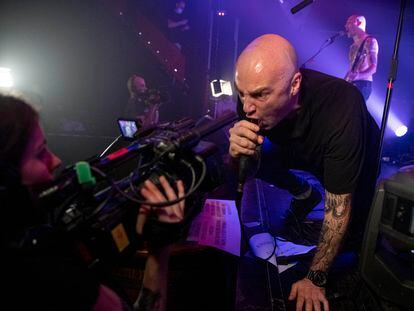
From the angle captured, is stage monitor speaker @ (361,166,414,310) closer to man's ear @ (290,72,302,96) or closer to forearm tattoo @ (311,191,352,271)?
forearm tattoo @ (311,191,352,271)

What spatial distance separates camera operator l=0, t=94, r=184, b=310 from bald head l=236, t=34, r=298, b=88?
863mm

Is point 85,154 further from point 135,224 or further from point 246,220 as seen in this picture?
point 135,224

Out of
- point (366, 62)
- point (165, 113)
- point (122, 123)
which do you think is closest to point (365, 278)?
point (122, 123)

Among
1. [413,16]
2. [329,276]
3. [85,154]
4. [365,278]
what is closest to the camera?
[365,278]

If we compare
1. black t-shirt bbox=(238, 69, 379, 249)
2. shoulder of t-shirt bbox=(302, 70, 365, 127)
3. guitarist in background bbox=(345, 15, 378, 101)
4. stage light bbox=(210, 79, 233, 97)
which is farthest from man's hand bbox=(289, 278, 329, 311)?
guitarist in background bbox=(345, 15, 378, 101)

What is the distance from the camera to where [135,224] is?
2.99 feet

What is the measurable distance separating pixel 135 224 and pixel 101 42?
7683 millimetres

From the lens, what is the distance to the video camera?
2.61ft

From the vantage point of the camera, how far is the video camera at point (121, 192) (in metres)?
0.79

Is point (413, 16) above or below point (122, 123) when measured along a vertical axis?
above

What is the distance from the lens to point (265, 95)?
1542mm

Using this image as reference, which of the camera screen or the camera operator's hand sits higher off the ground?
the camera screen

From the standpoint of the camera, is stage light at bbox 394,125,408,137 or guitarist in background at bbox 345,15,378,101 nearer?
guitarist in background at bbox 345,15,378,101

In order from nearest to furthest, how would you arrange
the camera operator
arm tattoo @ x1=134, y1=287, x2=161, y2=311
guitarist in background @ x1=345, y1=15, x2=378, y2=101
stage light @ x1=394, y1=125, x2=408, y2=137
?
the camera operator → arm tattoo @ x1=134, y1=287, x2=161, y2=311 → guitarist in background @ x1=345, y1=15, x2=378, y2=101 → stage light @ x1=394, y1=125, x2=408, y2=137
